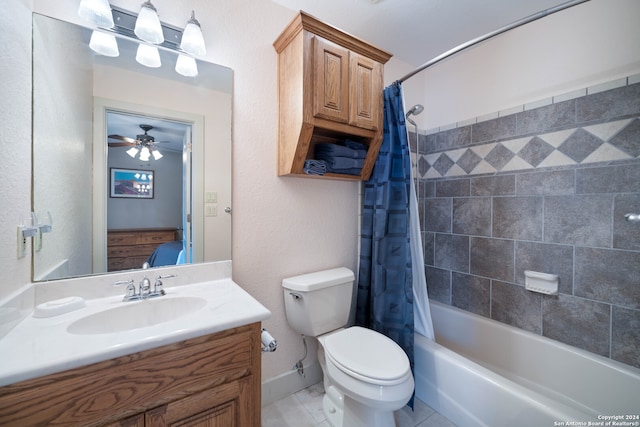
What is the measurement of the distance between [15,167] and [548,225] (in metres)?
2.59

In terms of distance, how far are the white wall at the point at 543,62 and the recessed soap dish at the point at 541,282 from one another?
44.1 inches

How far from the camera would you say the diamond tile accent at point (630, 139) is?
1.27 metres

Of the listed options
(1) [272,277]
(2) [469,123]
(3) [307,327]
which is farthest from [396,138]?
(3) [307,327]

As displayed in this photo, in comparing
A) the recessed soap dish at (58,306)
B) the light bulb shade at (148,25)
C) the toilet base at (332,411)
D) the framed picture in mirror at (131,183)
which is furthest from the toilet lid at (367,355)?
the light bulb shade at (148,25)

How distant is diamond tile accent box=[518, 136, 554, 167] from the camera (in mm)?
1565

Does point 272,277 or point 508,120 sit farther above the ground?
point 508,120

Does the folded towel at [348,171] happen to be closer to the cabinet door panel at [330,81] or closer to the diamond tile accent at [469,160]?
the cabinet door panel at [330,81]

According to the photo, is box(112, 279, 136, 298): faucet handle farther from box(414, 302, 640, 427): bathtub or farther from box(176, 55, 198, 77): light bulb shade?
box(414, 302, 640, 427): bathtub

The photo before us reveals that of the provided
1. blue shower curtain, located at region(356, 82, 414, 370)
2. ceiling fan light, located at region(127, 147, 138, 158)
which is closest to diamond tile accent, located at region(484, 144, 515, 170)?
blue shower curtain, located at region(356, 82, 414, 370)

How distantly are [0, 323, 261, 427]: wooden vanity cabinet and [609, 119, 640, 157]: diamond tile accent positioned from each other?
2023mm

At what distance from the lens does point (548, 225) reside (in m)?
1.55

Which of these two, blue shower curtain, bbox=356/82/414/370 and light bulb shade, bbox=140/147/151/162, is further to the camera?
blue shower curtain, bbox=356/82/414/370

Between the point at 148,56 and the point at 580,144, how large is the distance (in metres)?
2.36

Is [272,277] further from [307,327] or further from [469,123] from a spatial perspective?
[469,123]
